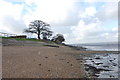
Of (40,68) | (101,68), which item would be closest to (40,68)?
(40,68)

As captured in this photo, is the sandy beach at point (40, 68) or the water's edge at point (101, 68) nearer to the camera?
the sandy beach at point (40, 68)

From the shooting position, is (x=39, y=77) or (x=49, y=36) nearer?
(x=39, y=77)

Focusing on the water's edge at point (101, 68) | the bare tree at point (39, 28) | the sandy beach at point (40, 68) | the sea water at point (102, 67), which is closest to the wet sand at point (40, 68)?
the sandy beach at point (40, 68)

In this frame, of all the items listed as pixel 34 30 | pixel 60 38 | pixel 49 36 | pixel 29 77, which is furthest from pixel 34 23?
pixel 29 77

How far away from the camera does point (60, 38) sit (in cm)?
7800

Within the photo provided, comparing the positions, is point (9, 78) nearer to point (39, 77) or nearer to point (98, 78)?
point (39, 77)

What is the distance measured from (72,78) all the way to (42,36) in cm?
6300

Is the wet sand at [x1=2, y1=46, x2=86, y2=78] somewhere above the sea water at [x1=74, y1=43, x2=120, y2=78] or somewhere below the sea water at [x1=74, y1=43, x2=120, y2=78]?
above

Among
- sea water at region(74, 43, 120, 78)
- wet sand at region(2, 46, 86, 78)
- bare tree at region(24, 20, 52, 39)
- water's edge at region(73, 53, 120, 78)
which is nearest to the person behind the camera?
wet sand at region(2, 46, 86, 78)

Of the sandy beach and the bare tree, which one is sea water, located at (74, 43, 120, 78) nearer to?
the sandy beach

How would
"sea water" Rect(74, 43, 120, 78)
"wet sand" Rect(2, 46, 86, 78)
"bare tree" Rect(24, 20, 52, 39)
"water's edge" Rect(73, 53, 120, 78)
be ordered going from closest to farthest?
"wet sand" Rect(2, 46, 86, 78)
"water's edge" Rect(73, 53, 120, 78)
"sea water" Rect(74, 43, 120, 78)
"bare tree" Rect(24, 20, 52, 39)

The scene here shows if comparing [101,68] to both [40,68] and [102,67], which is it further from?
[40,68]

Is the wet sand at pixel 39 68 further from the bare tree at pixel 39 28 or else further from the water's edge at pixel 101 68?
the bare tree at pixel 39 28

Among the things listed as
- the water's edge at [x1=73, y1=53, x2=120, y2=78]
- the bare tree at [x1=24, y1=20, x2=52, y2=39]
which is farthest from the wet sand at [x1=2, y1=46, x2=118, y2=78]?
the bare tree at [x1=24, y1=20, x2=52, y2=39]
